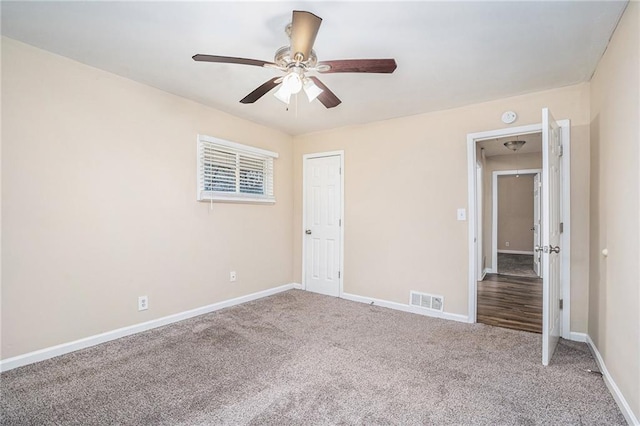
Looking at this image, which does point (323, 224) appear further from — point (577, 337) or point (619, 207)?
point (619, 207)

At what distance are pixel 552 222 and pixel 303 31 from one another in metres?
2.35

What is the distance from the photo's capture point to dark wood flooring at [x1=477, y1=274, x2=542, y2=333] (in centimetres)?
322

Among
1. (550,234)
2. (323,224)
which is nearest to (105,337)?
(323,224)

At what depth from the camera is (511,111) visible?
3.03 m

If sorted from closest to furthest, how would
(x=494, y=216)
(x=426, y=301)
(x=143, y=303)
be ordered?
(x=143, y=303), (x=426, y=301), (x=494, y=216)

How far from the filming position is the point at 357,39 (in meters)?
2.06

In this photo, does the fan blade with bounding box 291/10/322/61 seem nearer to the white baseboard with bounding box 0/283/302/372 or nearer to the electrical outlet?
the electrical outlet

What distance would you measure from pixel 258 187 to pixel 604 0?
3.50 metres

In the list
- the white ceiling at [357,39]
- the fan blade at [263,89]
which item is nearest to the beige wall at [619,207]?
the white ceiling at [357,39]

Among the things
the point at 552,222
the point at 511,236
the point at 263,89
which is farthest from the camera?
the point at 511,236

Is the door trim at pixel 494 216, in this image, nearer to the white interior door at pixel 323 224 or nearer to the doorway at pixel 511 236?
the doorway at pixel 511 236

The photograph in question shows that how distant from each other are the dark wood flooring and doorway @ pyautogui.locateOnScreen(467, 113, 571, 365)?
35 centimetres

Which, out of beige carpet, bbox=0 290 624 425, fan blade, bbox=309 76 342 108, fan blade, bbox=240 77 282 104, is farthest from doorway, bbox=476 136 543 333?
fan blade, bbox=240 77 282 104

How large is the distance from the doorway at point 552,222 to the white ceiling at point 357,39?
0.44 meters
